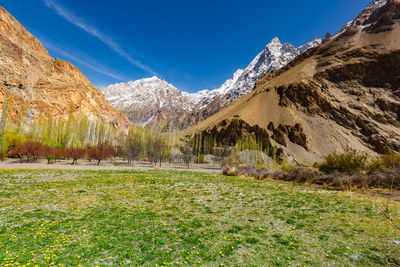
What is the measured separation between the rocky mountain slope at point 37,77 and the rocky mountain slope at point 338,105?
64849 millimetres

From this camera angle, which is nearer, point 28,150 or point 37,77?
point 28,150

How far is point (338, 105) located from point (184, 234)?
91.3 meters

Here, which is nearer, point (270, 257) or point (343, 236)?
point (270, 257)

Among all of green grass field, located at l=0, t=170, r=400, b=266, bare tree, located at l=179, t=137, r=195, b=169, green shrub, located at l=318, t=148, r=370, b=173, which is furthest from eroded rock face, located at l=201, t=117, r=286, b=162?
green grass field, located at l=0, t=170, r=400, b=266

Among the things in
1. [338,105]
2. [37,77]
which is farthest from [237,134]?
[37,77]

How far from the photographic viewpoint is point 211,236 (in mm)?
6773

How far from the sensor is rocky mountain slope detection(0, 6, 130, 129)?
7000cm

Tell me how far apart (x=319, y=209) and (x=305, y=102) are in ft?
276

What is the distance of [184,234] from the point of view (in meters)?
6.83

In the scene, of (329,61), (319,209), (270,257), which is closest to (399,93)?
(329,61)

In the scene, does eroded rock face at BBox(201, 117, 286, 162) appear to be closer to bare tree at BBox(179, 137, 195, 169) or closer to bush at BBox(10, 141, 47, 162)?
bare tree at BBox(179, 137, 195, 169)

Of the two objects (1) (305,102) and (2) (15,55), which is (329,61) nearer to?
(1) (305,102)

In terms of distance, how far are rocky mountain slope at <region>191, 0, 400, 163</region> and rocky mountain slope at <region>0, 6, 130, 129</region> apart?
64.8 metres

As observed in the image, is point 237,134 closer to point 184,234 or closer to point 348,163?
point 348,163
